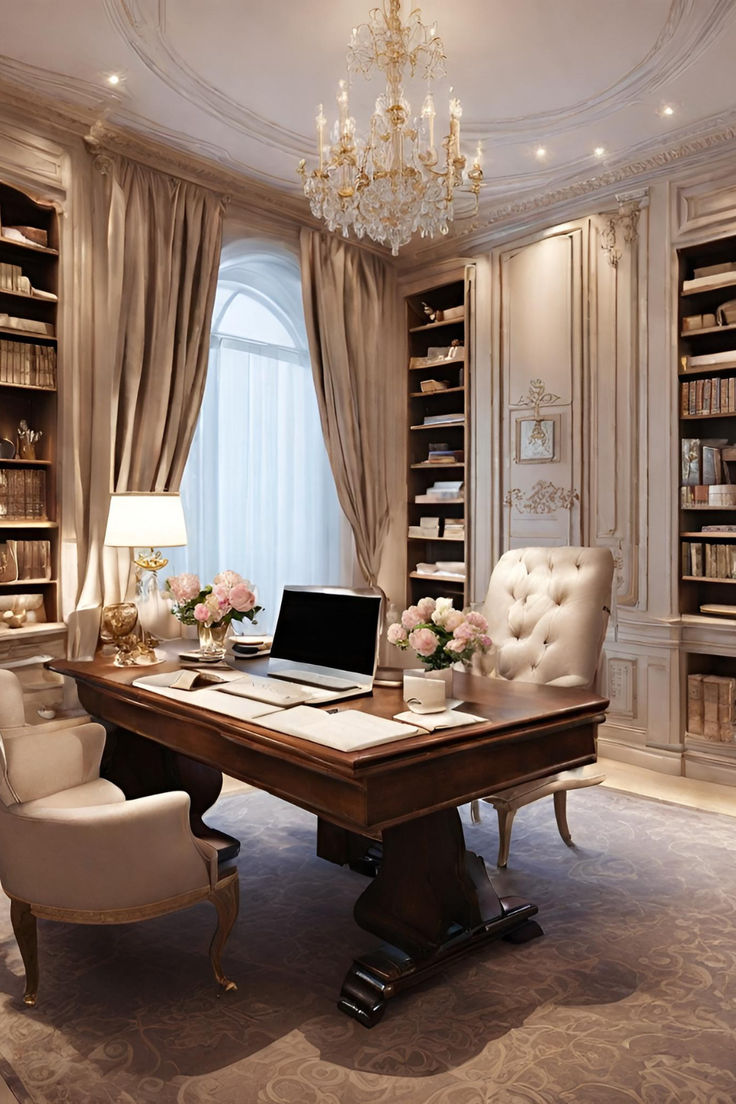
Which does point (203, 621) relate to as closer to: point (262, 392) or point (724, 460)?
point (262, 392)

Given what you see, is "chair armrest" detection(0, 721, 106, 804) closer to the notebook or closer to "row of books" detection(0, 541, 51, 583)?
the notebook

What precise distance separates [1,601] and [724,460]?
3.58 m

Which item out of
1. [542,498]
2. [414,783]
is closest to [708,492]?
[542,498]

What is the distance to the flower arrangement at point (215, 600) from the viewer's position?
307 centimetres

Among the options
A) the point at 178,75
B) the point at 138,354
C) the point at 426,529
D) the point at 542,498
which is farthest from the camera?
the point at 426,529

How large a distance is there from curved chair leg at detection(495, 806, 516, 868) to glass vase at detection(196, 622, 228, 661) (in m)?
1.22

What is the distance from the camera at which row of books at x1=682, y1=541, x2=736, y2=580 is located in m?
4.13

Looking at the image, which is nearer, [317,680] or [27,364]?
[317,680]

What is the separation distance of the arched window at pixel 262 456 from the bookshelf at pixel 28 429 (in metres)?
0.84

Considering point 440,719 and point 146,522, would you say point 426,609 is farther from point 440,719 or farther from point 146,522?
point 146,522

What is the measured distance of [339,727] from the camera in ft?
6.97

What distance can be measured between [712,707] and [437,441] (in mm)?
2539

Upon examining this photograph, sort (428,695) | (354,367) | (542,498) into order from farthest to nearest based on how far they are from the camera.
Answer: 1. (354,367)
2. (542,498)
3. (428,695)

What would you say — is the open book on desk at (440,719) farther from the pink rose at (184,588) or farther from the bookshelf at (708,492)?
the bookshelf at (708,492)
